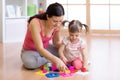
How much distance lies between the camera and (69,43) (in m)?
2.09

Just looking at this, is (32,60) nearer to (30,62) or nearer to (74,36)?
(30,62)

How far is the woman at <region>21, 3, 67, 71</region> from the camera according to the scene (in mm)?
1790

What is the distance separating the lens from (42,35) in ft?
6.60

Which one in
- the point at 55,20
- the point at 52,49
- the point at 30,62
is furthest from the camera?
the point at 52,49

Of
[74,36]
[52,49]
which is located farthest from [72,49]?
[52,49]

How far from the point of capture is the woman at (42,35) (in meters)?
1.79

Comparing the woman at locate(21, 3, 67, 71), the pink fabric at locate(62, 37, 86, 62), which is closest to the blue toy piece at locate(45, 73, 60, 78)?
Result: the woman at locate(21, 3, 67, 71)

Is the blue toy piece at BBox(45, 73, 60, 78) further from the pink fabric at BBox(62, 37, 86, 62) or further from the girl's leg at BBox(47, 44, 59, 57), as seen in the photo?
the girl's leg at BBox(47, 44, 59, 57)

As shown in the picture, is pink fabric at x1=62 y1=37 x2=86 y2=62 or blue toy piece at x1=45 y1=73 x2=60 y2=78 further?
pink fabric at x1=62 y1=37 x2=86 y2=62

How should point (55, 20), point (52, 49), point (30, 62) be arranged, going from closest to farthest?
point (55, 20) < point (30, 62) < point (52, 49)

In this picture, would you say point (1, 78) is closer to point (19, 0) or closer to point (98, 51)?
point (98, 51)

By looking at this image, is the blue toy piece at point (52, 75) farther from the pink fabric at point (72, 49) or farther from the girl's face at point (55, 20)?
the girl's face at point (55, 20)

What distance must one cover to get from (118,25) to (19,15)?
193 cm

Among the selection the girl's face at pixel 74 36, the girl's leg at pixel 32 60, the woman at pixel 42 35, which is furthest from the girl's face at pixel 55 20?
the girl's leg at pixel 32 60
